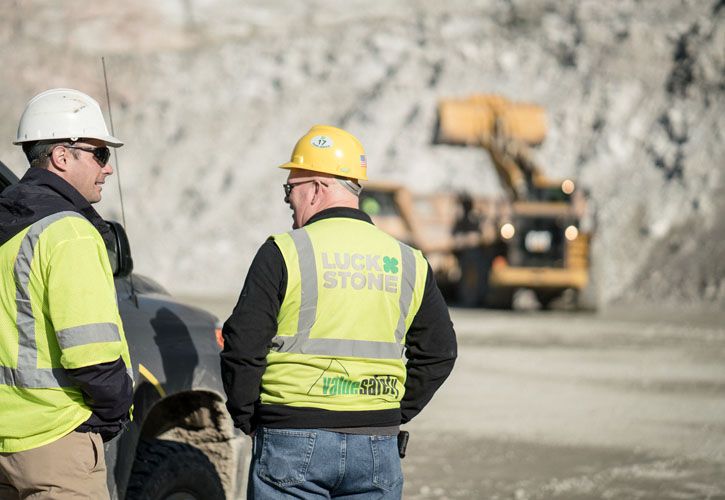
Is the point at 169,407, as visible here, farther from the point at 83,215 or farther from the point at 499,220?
the point at 499,220

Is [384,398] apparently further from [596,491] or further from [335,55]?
[335,55]

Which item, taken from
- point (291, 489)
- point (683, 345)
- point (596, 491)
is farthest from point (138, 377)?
point (683, 345)

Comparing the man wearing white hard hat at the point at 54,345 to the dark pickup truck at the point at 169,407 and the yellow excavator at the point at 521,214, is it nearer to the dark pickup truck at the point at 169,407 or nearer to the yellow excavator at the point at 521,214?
the dark pickup truck at the point at 169,407

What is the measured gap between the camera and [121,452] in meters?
4.33

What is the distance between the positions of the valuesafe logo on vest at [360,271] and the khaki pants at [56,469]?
88 cm

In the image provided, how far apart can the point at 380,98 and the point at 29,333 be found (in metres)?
37.2

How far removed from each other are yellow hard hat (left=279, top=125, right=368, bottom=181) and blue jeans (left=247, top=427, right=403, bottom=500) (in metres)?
0.83

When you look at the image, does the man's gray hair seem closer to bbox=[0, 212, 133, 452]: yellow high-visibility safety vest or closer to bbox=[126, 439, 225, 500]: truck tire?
bbox=[0, 212, 133, 452]: yellow high-visibility safety vest

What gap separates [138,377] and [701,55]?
115 ft

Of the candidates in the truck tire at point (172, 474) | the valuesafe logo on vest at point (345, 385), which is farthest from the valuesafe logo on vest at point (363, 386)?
the truck tire at point (172, 474)

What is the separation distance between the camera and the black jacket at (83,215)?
3412mm

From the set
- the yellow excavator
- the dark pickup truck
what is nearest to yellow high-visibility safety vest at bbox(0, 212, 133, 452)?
the dark pickup truck

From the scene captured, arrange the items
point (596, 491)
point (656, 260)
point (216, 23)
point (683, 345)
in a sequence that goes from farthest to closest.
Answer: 1. point (216, 23)
2. point (656, 260)
3. point (683, 345)
4. point (596, 491)

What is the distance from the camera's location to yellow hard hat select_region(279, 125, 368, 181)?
3.78 metres
